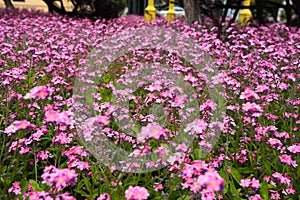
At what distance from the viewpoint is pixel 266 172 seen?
291 cm

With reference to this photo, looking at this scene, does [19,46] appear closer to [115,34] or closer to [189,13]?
[115,34]

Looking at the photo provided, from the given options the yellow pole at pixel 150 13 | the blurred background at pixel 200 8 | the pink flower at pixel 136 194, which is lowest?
the yellow pole at pixel 150 13

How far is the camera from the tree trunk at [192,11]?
337 inches

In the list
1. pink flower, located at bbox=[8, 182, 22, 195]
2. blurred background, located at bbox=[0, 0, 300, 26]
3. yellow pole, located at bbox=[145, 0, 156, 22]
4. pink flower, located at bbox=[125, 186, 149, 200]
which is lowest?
yellow pole, located at bbox=[145, 0, 156, 22]

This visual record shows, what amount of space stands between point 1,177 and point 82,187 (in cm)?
50

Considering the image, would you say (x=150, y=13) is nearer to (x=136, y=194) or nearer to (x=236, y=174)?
(x=236, y=174)

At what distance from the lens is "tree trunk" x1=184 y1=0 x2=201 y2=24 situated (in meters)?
8.55

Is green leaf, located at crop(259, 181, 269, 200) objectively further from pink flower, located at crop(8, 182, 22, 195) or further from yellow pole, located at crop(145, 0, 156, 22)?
yellow pole, located at crop(145, 0, 156, 22)

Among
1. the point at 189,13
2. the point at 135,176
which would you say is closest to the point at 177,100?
the point at 135,176

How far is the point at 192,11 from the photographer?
8578 mm

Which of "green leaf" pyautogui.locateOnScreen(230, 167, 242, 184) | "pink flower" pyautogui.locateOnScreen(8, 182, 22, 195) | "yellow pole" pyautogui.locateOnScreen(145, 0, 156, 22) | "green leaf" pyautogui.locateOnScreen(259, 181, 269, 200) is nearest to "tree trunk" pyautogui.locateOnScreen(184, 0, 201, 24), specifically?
"yellow pole" pyautogui.locateOnScreen(145, 0, 156, 22)

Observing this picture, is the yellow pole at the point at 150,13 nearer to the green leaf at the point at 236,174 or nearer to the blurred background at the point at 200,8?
the blurred background at the point at 200,8

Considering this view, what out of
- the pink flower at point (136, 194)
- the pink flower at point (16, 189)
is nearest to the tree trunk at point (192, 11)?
the pink flower at point (16, 189)

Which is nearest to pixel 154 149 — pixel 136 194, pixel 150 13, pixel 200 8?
pixel 136 194
